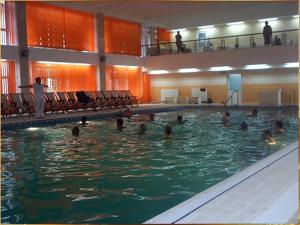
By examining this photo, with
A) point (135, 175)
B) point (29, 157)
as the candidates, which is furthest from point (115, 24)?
point (135, 175)

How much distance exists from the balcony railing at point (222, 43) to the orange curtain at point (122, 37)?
2.86 ft

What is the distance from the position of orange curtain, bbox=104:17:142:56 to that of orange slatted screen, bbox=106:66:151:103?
101 cm

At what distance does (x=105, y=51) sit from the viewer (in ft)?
69.8

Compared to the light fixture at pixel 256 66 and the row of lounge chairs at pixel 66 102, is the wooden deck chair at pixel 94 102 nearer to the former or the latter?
the row of lounge chairs at pixel 66 102

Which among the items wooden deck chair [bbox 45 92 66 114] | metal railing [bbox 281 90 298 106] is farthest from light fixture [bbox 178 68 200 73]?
wooden deck chair [bbox 45 92 66 114]

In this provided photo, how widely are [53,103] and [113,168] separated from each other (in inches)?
375

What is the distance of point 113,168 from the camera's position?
6285mm

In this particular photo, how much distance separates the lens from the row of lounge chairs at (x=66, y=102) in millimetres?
13594

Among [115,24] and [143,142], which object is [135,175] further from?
[115,24]

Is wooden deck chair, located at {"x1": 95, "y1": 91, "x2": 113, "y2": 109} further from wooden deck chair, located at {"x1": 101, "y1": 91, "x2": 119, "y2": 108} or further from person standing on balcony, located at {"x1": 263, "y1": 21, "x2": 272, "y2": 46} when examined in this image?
person standing on balcony, located at {"x1": 263, "y1": 21, "x2": 272, "y2": 46}

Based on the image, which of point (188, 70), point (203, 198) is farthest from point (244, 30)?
point (203, 198)

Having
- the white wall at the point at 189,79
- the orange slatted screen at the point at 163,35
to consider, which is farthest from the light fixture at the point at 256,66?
the orange slatted screen at the point at 163,35

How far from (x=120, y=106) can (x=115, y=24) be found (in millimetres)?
6015

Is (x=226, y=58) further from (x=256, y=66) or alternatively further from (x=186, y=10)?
(x=186, y=10)
